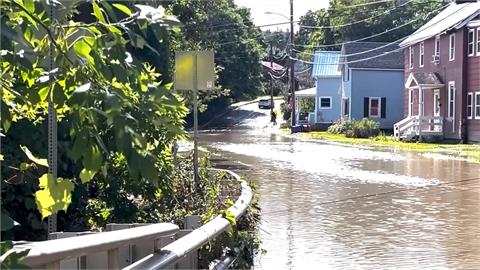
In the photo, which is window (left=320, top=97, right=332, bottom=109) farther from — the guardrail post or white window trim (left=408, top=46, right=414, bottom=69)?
the guardrail post

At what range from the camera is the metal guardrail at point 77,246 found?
3.04 m

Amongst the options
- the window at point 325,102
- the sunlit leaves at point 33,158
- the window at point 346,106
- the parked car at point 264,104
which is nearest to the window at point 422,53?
the window at point 346,106

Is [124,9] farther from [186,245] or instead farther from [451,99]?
[451,99]

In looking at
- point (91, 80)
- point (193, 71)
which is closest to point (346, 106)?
point (193, 71)

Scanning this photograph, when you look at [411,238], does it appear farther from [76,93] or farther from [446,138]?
[446,138]

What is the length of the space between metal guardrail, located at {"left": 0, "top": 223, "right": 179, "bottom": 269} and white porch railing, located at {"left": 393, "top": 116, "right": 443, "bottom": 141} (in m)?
40.1

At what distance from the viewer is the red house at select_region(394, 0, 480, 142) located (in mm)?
40125

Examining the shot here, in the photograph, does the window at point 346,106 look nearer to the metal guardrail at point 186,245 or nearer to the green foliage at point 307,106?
the green foliage at point 307,106

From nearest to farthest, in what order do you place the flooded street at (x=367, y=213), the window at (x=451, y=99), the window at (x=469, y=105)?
the flooded street at (x=367, y=213)
the window at (x=469, y=105)
the window at (x=451, y=99)

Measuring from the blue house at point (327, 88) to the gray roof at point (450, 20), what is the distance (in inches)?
556

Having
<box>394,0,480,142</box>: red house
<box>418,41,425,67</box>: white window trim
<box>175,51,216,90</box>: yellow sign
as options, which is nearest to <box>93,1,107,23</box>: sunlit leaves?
<box>175,51,216,90</box>: yellow sign

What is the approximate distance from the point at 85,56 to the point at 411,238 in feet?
30.0

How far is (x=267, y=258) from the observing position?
972 cm

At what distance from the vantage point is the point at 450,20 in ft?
146
